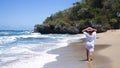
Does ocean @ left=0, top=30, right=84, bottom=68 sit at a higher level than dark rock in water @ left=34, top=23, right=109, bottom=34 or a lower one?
lower

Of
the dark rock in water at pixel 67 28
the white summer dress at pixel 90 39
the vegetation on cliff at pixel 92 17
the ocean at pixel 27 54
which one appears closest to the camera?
the white summer dress at pixel 90 39

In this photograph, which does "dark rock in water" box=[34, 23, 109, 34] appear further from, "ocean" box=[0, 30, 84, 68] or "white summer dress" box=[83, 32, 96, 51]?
"white summer dress" box=[83, 32, 96, 51]

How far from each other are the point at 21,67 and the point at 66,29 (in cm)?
4815

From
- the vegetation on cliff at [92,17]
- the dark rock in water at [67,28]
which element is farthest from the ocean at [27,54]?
the vegetation on cliff at [92,17]

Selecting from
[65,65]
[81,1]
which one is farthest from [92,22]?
[65,65]

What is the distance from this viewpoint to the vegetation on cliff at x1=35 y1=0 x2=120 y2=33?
182 ft

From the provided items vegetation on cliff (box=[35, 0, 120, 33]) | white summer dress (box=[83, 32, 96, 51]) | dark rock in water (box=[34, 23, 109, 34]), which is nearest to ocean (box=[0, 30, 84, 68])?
white summer dress (box=[83, 32, 96, 51])

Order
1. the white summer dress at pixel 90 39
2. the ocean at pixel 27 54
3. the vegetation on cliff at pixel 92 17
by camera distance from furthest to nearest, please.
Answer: the vegetation on cliff at pixel 92 17, the ocean at pixel 27 54, the white summer dress at pixel 90 39

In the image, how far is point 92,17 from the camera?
60188 mm

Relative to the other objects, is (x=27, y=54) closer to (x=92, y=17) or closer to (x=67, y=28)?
(x=67, y=28)

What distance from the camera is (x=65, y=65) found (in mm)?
12789

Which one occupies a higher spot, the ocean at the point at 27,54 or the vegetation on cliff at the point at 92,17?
the vegetation on cliff at the point at 92,17

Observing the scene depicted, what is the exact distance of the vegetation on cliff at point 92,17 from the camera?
55406 millimetres

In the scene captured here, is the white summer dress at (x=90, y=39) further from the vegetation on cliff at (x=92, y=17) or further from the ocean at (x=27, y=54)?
the vegetation on cliff at (x=92, y=17)
